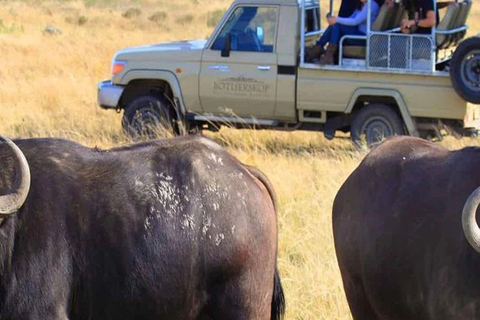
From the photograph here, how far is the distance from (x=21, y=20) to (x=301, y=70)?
85.8ft

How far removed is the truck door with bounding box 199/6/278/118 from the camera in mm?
13625

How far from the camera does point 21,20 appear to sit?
37719 mm

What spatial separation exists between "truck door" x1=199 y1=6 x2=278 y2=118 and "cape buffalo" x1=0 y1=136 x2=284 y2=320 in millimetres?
8122

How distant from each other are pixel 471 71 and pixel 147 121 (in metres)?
4.44

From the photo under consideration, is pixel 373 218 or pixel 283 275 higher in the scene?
pixel 373 218

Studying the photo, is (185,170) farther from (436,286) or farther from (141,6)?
(141,6)

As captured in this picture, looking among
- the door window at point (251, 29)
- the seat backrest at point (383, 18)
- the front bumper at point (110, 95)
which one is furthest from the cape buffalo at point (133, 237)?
the front bumper at point (110, 95)

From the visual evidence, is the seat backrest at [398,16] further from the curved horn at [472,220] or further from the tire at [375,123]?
the curved horn at [472,220]

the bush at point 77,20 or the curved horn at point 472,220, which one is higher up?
the curved horn at point 472,220

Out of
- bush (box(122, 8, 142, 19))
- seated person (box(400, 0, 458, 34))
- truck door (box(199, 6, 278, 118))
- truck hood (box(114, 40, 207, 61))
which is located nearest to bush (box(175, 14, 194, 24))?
bush (box(122, 8, 142, 19))

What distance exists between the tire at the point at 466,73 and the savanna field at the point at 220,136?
135 centimetres

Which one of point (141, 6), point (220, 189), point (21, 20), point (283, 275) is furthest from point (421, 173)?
point (141, 6)

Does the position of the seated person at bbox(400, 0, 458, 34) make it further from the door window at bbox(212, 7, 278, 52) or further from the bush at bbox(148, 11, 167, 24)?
the bush at bbox(148, 11, 167, 24)

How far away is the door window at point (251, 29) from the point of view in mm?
13641
